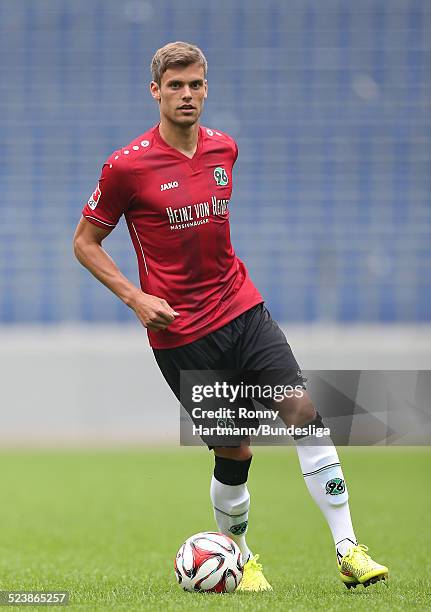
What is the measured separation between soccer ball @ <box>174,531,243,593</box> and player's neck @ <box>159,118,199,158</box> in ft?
5.06

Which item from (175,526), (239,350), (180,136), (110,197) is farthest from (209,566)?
(175,526)

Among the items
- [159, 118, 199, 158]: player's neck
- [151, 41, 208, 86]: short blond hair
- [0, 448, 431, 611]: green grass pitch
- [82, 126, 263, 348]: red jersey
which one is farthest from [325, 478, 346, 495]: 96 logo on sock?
[151, 41, 208, 86]: short blond hair

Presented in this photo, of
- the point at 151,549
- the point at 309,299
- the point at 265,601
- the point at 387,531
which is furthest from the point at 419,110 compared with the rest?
the point at 265,601

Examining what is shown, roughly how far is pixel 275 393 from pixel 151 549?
7.49 feet

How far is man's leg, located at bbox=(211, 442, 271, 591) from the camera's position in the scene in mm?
4707

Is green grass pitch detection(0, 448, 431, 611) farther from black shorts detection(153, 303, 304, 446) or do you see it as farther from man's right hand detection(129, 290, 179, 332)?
man's right hand detection(129, 290, 179, 332)

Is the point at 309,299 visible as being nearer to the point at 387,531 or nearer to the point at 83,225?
the point at 387,531

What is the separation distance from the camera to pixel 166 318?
14.1 ft

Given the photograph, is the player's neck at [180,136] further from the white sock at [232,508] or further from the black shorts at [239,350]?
the white sock at [232,508]

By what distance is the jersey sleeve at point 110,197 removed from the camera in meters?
4.42

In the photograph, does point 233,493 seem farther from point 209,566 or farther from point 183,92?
point 183,92

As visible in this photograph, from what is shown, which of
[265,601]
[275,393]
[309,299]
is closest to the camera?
[265,601]

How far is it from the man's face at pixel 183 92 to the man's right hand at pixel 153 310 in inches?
27.8

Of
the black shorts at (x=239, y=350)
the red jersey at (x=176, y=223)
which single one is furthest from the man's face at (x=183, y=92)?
the black shorts at (x=239, y=350)
